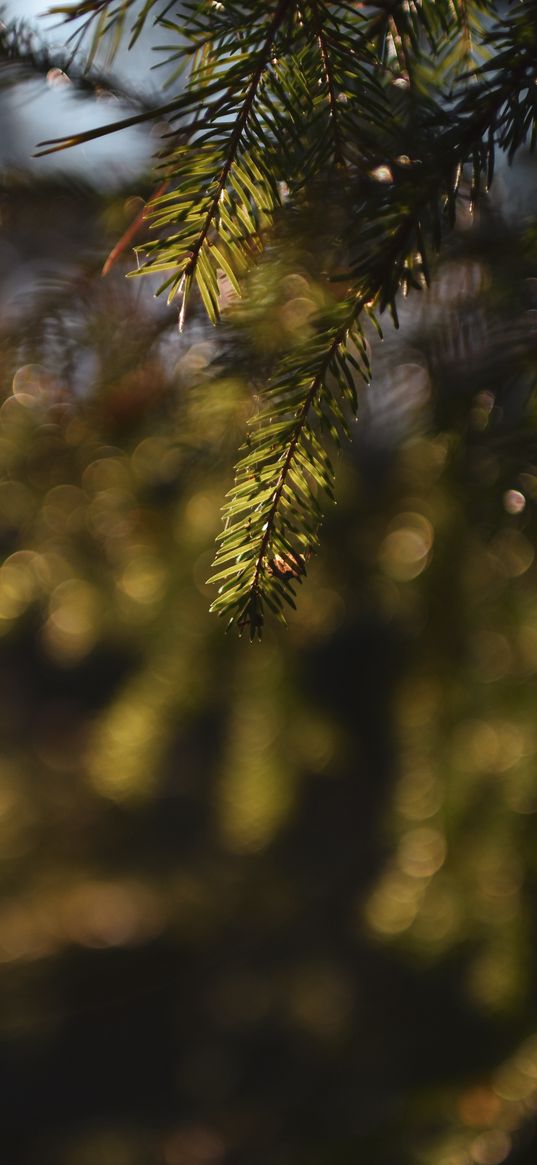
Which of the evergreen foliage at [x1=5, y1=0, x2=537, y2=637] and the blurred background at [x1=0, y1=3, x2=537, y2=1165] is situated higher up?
the evergreen foliage at [x1=5, y1=0, x2=537, y2=637]

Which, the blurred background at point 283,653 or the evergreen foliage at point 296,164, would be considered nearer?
the evergreen foliage at point 296,164

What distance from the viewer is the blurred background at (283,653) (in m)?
0.32

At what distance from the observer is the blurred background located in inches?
12.6

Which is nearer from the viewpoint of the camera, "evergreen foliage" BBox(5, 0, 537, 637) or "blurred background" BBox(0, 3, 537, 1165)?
"evergreen foliage" BBox(5, 0, 537, 637)

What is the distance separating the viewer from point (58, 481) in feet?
1.51

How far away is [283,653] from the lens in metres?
0.46

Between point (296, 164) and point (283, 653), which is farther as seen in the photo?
point (283, 653)

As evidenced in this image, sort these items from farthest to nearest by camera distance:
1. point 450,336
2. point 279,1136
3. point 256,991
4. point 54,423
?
point 256,991
point 279,1136
point 54,423
point 450,336

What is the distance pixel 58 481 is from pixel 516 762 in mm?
297

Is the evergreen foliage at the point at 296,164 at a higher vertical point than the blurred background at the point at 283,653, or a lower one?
higher

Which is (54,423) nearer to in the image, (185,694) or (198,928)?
(185,694)

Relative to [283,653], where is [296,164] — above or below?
above

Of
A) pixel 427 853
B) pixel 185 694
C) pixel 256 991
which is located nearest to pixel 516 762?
pixel 427 853

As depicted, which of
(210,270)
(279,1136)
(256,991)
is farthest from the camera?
(256,991)
